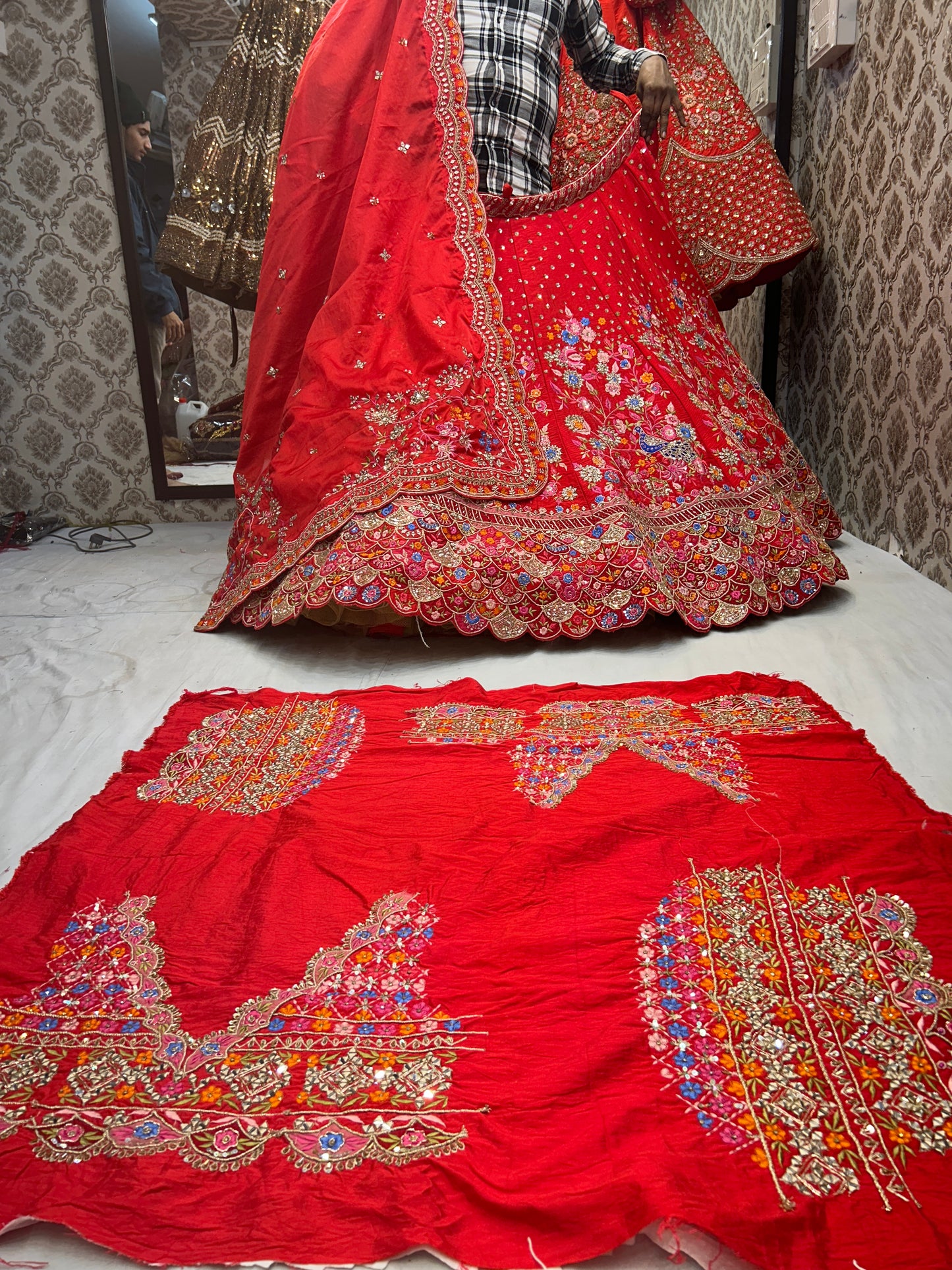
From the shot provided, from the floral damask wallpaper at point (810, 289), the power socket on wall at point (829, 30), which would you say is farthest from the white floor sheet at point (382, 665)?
the power socket on wall at point (829, 30)

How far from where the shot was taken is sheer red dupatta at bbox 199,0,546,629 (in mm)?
1868

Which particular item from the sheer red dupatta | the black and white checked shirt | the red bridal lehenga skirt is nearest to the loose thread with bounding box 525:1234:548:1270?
the red bridal lehenga skirt

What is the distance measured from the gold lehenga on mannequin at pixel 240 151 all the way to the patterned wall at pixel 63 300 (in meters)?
0.50

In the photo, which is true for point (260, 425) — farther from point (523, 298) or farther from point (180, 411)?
point (180, 411)

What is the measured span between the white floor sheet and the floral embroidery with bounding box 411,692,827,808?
6.0 inches

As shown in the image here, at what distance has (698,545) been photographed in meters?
1.92

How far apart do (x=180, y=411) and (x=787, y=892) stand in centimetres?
278

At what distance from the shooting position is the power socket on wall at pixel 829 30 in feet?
8.24

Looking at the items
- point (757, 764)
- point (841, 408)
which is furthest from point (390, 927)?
point (841, 408)

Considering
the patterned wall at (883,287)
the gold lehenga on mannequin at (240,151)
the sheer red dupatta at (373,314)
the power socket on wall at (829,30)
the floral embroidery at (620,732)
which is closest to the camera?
the floral embroidery at (620,732)

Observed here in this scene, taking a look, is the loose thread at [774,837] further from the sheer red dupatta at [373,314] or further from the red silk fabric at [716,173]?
the red silk fabric at [716,173]

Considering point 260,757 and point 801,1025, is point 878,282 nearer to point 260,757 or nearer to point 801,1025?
point 260,757

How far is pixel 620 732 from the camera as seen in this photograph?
4.61 ft

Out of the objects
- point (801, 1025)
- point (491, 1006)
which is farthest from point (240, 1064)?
point (801, 1025)
